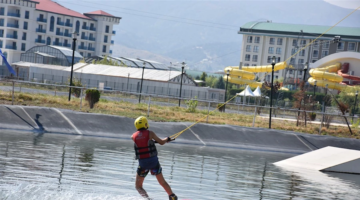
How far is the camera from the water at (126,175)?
10.4m

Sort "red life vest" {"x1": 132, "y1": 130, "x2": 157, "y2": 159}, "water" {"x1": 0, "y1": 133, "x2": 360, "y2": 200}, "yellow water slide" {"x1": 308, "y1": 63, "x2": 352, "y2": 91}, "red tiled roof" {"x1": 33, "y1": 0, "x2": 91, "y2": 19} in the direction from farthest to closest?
"red tiled roof" {"x1": 33, "y1": 0, "x2": 91, "y2": 19}, "yellow water slide" {"x1": 308, "y1": 63, "x2": 352, "y2": 91}, "water" {"x1": 0, "y1": 133, "x2": 360, "y2": 200}, "red life vest" {"x1": 132, "y1": 130, "x2": 157, "y2": 159}

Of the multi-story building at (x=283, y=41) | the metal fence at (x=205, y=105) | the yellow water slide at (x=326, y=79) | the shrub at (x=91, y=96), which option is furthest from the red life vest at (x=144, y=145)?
the multi-story building at (x=283, y=41)

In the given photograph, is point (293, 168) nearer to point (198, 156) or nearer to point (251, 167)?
point (251, 167)

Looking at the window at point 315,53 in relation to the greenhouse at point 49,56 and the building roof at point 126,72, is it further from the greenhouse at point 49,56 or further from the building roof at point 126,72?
the building roof at point 126,72

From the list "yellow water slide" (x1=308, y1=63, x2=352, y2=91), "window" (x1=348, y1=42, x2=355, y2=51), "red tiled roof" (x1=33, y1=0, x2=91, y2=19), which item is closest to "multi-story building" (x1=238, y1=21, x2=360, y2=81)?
"window" (x1=348, y1=42, x2=355, y2=51)

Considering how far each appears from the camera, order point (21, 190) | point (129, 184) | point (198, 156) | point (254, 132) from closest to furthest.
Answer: point (21, 190), point (129, 184), point (198, 156), point (254, 132)

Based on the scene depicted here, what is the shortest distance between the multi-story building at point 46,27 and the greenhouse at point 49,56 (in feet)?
40.7

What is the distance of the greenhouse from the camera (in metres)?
93.7

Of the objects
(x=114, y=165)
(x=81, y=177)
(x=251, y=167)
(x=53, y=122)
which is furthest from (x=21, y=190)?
(x=53, y=122)

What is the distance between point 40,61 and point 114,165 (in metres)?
84.4

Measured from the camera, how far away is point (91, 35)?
452ft

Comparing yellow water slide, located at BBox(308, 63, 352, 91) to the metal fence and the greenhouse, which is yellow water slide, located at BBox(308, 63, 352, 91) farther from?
the greenhouse

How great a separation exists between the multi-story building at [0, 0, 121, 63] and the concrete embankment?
294 feet

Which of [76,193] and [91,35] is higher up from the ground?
[91,35]
